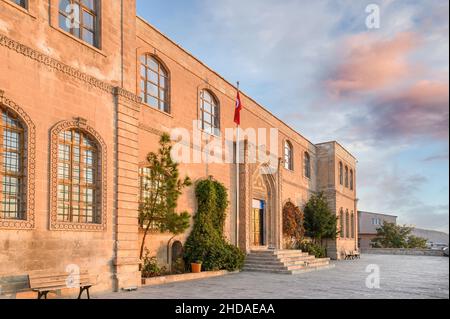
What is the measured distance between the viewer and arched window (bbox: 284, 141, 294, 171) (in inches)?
1118

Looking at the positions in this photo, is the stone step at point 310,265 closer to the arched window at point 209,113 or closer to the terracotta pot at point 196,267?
the terracotta pot at point 196,267

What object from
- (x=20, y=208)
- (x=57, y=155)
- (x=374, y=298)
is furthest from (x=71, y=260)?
(x=374, y=298)

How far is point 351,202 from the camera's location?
39125mm

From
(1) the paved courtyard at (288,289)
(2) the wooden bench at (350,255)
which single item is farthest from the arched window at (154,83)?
(2) the wooden bench at (350,255)

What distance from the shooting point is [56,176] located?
10.2 metres

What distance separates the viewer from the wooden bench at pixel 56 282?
898 cm

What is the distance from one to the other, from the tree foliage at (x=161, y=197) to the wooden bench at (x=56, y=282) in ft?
13.0

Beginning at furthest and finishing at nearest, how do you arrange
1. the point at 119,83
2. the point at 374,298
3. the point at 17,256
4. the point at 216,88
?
the point at 216,88, the point at 119,83, the point at 374,298, the point at 17,256

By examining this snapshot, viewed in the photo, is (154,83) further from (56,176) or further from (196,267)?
(196,267)

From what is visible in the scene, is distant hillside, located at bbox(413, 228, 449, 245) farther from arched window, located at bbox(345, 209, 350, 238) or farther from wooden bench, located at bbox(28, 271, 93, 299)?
wooden bench, located at bbox(28, 271, 93, 299)

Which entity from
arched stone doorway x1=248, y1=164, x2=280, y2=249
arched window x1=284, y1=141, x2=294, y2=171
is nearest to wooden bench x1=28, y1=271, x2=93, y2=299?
arched stone doorway x1=248, y1=164, x2=280, y2=249

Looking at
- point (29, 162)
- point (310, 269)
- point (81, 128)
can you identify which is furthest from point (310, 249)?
point (29, 162)

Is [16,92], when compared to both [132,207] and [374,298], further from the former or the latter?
[374,298]
